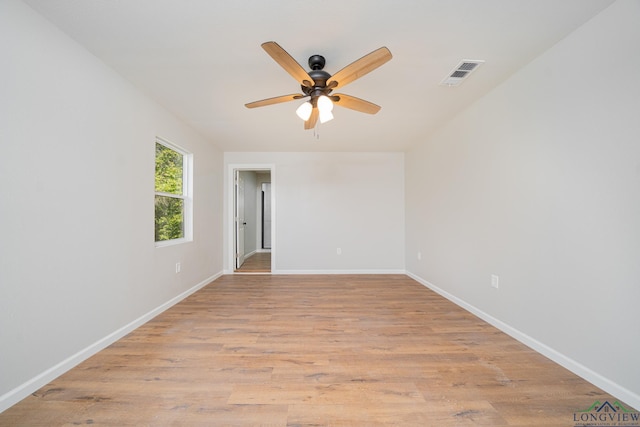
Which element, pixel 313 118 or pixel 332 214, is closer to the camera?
pixel 313 118

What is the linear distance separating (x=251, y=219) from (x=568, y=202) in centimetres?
664

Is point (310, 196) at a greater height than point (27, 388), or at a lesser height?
greater

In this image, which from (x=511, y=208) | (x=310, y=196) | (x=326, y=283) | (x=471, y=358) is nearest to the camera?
(x=471, y=358)

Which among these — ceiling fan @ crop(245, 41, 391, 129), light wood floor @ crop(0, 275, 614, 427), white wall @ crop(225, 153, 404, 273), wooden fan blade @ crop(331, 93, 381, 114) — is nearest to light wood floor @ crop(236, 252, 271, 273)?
white wall @ crop(225, 153, 404, 273)

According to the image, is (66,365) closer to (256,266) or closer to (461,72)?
(461,72)

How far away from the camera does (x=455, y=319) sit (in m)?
2.65

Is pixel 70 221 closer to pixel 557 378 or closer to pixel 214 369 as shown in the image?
pixel 214 369

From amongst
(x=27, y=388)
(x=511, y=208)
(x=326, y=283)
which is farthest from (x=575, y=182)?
(x=27, y=388)

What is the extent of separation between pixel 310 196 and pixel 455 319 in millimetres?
3089

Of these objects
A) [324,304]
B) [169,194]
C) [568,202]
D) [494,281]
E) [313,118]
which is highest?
[313,118]

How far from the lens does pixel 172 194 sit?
10.4 ft

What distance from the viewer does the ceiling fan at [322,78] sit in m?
1.54

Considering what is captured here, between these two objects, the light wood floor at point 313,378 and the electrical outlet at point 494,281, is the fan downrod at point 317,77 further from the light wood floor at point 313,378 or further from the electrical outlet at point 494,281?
the electrical outlet at point 494,281

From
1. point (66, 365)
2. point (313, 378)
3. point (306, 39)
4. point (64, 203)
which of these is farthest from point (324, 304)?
point (306, 39)
